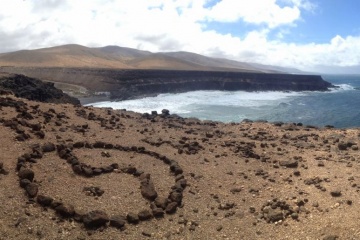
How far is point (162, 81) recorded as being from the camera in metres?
89.8

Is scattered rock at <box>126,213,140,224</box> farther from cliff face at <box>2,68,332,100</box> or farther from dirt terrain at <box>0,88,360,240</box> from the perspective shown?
cliff face at <box>2,68,332,100</box>

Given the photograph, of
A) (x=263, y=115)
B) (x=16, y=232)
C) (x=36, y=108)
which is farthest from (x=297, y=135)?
(x=263, y=115)

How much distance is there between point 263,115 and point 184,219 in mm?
41929

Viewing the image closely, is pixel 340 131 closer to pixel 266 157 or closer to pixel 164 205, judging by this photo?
pixel 266 157

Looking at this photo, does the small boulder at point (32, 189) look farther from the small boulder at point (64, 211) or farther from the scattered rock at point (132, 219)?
the scattered rock at point (132, 219)


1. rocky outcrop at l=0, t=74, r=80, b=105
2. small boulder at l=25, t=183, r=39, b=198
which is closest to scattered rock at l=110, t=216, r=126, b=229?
small boulder at l=25, t=183, r=39, b=198

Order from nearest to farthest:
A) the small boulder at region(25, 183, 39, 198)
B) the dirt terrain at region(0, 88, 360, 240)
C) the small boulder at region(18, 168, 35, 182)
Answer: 1. the dirt terrain at region(0, 88, 360, 240)
2. the small boulder at region(25, 183, 39, 198)
3. the small boulder at region(18, 168, 35, 182)

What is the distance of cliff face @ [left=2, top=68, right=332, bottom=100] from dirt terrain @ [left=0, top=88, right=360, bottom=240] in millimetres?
44676

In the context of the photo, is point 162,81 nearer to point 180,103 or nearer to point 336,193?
point 180,103

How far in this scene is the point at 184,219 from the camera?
12.4 metres

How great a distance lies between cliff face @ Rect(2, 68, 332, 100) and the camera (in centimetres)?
7681

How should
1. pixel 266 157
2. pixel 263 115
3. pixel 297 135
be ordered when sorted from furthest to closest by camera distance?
1. pixel 263 115
2. pixel 297 135
3. pixel 266 157

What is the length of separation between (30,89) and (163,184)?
22.3 meters

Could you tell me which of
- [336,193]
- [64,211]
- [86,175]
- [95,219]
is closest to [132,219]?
[95,219]
